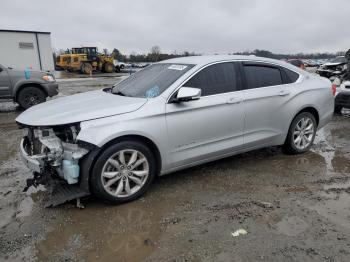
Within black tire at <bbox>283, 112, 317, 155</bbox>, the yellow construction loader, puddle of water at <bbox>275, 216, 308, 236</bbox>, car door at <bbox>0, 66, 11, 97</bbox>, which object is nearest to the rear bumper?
car door at <bbox>0, 66, 11, 97</bbox>

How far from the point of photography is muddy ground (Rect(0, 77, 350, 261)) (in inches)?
111

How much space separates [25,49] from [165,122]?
34.3m

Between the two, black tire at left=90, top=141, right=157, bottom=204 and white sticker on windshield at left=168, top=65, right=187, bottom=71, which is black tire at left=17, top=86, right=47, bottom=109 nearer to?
white sticker on windshield at left=168, top=65, right=187, bottom=71

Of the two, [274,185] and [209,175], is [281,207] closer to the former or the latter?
[274,185]

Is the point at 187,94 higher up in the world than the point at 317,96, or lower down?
higher up

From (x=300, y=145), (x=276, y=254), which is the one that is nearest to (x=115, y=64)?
(x=300, y=145)

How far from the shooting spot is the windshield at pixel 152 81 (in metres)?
4.03

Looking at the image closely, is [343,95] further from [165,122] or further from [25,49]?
[25,49]

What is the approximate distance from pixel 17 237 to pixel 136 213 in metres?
1.16

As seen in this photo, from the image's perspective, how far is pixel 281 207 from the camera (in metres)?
3.58

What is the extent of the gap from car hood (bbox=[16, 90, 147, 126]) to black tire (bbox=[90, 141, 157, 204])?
1.21 ft

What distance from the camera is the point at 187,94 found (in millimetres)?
3730

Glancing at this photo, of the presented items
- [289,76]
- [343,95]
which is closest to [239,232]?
[289,76]

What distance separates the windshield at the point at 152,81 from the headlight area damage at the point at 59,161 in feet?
3.48
